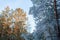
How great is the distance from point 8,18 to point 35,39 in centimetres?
1309

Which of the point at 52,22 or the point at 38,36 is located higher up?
the point at 52,22

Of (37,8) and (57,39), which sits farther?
(37,8)

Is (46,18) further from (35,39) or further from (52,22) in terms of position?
(35,39)

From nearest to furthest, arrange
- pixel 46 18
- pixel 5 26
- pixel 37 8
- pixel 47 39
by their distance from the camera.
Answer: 1. pixel 47 39
2. pixel 46 18
3. pixel 37 8
4. pixel 5 26

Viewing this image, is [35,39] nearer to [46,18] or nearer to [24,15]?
[46,18]

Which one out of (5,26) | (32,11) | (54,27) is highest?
(32,11)

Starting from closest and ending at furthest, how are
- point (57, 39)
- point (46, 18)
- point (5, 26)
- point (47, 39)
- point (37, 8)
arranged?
point (57, 39) → point (47, 39) → point (46, 18) → point (37, 8) → point (5, 26)

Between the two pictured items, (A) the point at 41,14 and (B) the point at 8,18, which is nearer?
(A) the point at 41,14

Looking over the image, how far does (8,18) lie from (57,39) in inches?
600

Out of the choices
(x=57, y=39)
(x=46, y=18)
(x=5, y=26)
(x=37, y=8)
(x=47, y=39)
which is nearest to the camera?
(x=57, y=39)

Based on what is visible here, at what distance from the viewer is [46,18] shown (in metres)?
13.5

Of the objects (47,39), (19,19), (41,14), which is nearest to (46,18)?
(41,14)

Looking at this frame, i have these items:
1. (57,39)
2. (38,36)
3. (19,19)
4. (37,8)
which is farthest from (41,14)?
(19,19)

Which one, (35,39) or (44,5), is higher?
(44,5)
